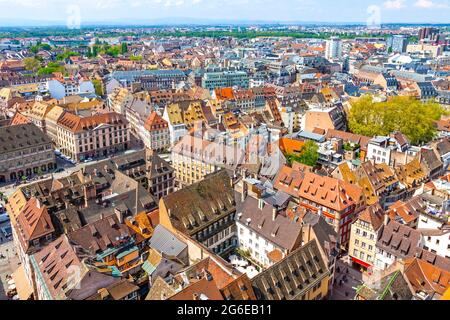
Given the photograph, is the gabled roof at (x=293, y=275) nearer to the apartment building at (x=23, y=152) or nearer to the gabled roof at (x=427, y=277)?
the gabled roof at (x=427, y=277)

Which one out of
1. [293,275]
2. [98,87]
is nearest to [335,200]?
[293,275]

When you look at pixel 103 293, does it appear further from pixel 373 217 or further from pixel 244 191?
pixel 373 217

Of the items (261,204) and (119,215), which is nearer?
(119,215)

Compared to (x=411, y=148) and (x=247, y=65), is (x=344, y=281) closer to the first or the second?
(x=411, y=148)

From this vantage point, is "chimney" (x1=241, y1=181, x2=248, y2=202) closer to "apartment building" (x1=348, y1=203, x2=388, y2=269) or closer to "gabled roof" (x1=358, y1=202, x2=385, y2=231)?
"apartment building" (x1=348, y1=203, x2=388, y2=269)

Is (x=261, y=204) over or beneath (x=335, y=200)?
over
